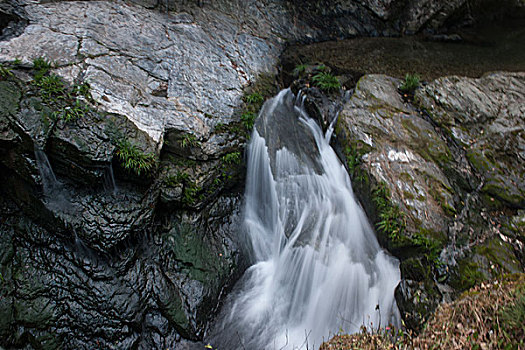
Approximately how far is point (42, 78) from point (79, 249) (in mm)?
2873

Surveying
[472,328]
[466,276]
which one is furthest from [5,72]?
[466,276]

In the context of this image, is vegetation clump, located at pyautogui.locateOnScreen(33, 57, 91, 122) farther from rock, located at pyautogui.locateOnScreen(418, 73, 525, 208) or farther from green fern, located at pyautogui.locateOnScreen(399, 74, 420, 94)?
rock, located at pyautogui.locateOnScreen(418, 73, 525, 208)

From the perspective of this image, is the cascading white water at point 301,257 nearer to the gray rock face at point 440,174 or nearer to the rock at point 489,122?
the gray rock face at point 440,174

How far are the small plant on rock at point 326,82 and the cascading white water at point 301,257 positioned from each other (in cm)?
131

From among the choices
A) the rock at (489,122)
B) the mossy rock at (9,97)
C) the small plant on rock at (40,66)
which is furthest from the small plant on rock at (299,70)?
the mossy rock at (9,97)

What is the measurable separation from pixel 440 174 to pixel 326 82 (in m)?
3.32

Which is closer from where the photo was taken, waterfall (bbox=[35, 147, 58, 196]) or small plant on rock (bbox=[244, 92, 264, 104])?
waterfall (bbox=[35, 147, 58, 196])

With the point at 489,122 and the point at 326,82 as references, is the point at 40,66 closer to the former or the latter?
the point at 326,82

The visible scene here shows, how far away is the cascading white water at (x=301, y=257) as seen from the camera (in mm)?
4922

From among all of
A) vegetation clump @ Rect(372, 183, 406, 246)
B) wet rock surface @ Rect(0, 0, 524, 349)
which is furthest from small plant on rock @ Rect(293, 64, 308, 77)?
vegetation clump @ Rect(372, 183, 406, 246)

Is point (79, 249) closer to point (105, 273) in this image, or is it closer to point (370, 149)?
point (105, 273)

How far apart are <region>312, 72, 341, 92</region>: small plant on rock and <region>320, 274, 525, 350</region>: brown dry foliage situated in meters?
5.20

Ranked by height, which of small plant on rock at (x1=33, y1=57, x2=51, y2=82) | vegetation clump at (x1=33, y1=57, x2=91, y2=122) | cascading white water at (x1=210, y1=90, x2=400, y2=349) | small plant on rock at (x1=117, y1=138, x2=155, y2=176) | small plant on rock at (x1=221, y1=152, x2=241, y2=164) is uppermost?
small plant on rock at (x1=33, y1=57, x2=51, y2=82)

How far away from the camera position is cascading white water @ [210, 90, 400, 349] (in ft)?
16.1
